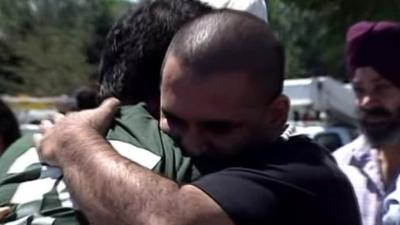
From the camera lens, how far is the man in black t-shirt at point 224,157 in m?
1.90

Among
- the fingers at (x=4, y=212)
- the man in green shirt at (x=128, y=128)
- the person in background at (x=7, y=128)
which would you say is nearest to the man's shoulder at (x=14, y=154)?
the man in green shirt at (x=128, y=128)

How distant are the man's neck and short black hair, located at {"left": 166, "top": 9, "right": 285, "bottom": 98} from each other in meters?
2.23

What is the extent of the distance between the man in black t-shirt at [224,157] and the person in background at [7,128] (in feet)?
10.9

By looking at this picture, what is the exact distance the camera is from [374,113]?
4.34 meters

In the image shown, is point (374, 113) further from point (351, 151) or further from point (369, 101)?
point (351, 151)

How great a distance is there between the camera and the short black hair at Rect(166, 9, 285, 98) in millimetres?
1934

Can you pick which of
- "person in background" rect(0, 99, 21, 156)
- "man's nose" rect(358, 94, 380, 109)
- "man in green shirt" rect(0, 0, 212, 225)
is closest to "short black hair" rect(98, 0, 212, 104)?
"man in green shirt" rect(0, 0, 212, 225)

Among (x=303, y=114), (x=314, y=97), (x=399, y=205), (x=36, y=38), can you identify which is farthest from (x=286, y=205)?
(x=36, y=38)

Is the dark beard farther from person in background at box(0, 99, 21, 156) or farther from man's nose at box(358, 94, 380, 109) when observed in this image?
person in background at box(0, 99, 21, 156)

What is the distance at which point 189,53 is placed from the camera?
6.44 ft

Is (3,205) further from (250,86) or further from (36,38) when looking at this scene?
Result: (36,38)

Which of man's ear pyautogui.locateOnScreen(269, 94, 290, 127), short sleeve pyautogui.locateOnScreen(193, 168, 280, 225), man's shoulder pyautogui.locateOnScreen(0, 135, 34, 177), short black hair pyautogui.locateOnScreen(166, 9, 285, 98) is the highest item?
short black hair pyautogui.locateOnScreen(166, 9, 285, 98)

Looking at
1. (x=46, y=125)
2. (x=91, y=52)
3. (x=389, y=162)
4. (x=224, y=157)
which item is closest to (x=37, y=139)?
(x=46, y=125)

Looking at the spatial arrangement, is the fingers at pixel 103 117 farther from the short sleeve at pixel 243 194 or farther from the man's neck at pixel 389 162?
the man's neck at pixel 389 162
